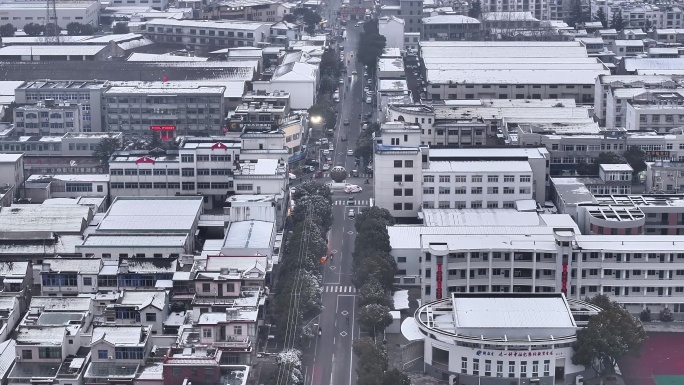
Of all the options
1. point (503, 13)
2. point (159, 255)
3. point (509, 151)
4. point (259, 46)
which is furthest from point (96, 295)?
point (503, 13)

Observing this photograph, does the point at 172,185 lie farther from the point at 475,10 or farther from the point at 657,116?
the point at 475,10

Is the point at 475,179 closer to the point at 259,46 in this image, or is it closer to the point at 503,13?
the point at 259,46

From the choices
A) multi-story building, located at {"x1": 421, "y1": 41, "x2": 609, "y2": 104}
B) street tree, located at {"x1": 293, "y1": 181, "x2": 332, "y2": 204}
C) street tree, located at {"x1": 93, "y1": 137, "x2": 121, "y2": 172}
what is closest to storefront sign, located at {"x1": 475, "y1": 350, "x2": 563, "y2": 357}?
street tree, located at {"x1": 293, "y1": 181, "x2": 332, "y2": 204}

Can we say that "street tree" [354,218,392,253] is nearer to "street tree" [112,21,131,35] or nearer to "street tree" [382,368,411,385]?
"street tree" [382,368,411,385]

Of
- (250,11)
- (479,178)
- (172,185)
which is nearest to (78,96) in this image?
(172,185)

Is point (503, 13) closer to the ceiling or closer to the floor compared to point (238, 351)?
closer to the ceiling

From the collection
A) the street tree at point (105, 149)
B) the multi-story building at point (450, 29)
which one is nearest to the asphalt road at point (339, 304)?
the street tree at point (105, 149)

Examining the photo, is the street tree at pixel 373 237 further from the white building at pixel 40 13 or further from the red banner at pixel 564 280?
the white building at pixel 40 13
